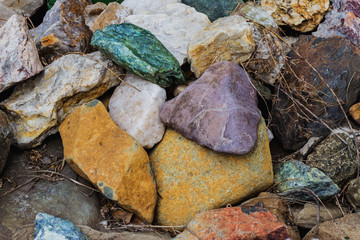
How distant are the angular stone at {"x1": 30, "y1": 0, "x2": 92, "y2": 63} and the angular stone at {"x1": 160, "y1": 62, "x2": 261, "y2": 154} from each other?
1.02 meters

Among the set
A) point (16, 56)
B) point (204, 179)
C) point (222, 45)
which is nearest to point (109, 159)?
point (204, 179)

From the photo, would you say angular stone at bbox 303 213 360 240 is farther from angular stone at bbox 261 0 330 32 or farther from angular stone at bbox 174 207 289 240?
angular stone at bbox 261 0 330 32

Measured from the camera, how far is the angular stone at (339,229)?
224cm

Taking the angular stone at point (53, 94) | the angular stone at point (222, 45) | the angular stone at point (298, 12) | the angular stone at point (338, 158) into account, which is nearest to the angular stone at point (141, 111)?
the angular stone at point (53, 94)

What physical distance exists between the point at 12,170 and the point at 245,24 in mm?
2038

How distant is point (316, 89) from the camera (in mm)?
2826

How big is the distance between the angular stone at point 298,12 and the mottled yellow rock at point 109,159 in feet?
5.97

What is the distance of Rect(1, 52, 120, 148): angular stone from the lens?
274 cm

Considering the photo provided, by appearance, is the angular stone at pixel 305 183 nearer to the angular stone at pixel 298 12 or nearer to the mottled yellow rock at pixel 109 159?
the mottled yellow rock at pixel 109 159

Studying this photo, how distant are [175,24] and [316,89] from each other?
1.29 meters

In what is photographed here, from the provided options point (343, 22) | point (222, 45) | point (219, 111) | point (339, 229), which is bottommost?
point (339, 229)

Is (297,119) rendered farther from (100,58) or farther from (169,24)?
(100,58)

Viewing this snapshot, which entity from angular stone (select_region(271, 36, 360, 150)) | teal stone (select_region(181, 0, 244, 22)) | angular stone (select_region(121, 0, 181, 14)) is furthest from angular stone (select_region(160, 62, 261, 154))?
angular stone (select_region(121, 0, 181, 14))

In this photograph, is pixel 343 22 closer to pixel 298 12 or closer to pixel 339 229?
pixel 298 12
